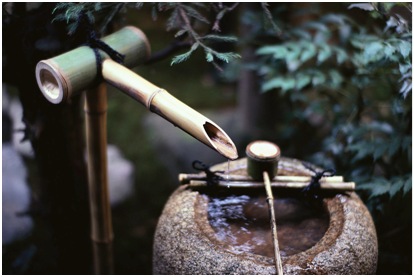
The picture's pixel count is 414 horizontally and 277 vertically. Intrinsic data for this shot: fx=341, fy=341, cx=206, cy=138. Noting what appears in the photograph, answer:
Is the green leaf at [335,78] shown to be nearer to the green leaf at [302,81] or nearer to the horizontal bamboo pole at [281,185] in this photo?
the green leaf at [302,81]

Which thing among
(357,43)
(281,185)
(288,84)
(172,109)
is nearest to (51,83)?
(172,109)

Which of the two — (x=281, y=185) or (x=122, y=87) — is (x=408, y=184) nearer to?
(x=281, y=185)

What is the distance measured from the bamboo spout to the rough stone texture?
1.92 feet

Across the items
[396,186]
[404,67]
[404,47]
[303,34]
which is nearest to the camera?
[404,47]

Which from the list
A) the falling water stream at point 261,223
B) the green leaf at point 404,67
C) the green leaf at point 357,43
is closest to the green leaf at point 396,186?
the falling water stream at point 261,223

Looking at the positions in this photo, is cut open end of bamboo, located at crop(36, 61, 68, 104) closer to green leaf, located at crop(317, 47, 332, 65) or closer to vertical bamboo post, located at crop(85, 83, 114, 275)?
vertical bamboo post, located at crop(85, 83, 114, 275)

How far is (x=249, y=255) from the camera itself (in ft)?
5.76

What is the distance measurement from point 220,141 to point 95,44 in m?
0.92

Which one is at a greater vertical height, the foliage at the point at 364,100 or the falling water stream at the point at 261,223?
the foliage at the point at 364,100

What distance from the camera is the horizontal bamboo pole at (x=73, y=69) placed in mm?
1671

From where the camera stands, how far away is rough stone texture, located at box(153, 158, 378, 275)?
5.52 ft

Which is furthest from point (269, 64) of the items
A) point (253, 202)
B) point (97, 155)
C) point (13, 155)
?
point (13, 155)

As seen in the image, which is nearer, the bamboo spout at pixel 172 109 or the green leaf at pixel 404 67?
the bamboo spout at pixel 172 109

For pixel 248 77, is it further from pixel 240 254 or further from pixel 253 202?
pixel 240 254
